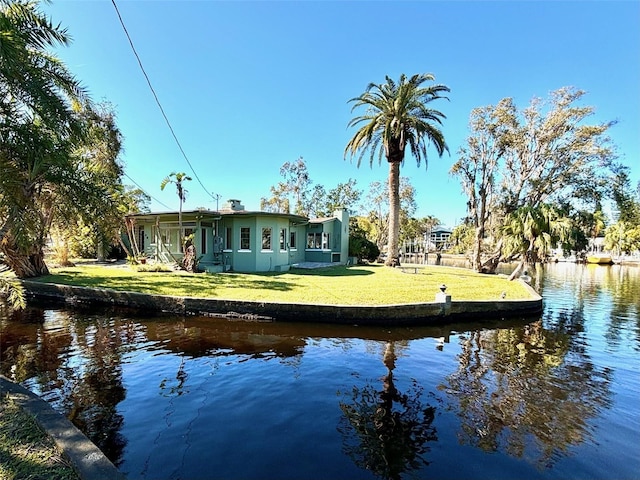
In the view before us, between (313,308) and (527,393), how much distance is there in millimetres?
6332

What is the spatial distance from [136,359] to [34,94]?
6345 mm

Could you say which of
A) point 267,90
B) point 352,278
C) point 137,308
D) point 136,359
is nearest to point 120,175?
point 267,90

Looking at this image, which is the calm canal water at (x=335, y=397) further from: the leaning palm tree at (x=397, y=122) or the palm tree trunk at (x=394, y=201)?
the leaning palm tree at (x=397, y=122)

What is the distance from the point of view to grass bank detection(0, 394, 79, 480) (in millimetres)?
2713

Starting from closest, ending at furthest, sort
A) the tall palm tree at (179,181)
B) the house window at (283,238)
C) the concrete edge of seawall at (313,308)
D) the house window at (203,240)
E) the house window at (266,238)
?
the concrete edge of seawall at (313,308) < the tall palm tree at (179,181) < the house window at (266,238) < the house window at (203,240) < the house window at (283,238)

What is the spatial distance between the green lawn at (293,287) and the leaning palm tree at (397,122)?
24.4ft

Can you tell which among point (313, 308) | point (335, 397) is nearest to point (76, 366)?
point (335, 397)

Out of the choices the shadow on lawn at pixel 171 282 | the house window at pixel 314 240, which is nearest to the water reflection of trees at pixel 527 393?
the shadow on lawn at pixel 171 282

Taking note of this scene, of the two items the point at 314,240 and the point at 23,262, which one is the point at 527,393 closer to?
the point at 314,240

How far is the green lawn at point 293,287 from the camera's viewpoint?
12094 mm

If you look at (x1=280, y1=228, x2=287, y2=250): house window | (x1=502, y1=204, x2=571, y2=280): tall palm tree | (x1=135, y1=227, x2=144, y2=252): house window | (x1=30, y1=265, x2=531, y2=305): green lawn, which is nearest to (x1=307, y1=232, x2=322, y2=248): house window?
(x1=280, y1=228, x2=287, y2=250): house window

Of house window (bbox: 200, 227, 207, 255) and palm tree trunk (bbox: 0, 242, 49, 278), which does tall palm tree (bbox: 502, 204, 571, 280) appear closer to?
house window (bbox: 200, 227, 207, 255)

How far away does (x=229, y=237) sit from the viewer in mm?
20219

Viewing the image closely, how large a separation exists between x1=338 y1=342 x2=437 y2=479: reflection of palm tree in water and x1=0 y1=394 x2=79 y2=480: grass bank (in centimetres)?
324
